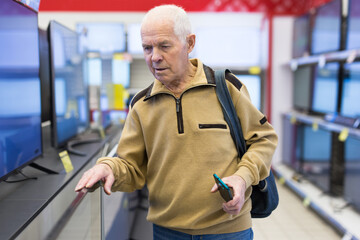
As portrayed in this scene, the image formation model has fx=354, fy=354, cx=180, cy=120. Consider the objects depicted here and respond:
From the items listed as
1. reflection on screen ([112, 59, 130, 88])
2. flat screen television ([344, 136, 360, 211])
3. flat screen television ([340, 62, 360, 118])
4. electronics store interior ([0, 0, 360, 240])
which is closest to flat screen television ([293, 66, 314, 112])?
electronics store interior ([0, 0, 360, 240])

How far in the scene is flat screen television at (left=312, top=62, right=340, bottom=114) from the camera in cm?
362

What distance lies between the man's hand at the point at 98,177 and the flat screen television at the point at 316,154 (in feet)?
10.1

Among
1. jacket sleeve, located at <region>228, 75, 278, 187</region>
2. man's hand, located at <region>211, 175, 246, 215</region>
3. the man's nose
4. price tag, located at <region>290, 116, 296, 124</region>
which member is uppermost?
the man's nose

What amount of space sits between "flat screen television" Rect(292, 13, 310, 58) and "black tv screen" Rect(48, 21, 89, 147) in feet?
9.83

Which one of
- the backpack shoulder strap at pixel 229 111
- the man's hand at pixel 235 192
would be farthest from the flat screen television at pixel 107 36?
the man's hand at pixel 235 192

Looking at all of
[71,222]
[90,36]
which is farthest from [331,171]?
[90,36]

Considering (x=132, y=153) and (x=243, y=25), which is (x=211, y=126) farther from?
(x=243, y=25)

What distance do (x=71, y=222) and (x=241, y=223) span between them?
2.21 ft

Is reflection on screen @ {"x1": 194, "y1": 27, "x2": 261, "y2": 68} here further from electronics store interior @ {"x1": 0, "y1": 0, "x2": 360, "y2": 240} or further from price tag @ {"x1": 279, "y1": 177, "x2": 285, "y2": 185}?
price tag @ {"x1": 279, "y1": 177, "x2": 285, "y2": 185}

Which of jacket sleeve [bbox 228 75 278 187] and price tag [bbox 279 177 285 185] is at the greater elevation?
jacket sleeve [bbox 228 75 278 187]

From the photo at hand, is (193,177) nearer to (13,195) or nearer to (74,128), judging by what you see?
(13,195)

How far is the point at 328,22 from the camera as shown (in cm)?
382

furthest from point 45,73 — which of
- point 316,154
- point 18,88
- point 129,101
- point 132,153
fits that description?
point 316,154

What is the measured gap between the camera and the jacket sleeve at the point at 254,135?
4.25 ft
